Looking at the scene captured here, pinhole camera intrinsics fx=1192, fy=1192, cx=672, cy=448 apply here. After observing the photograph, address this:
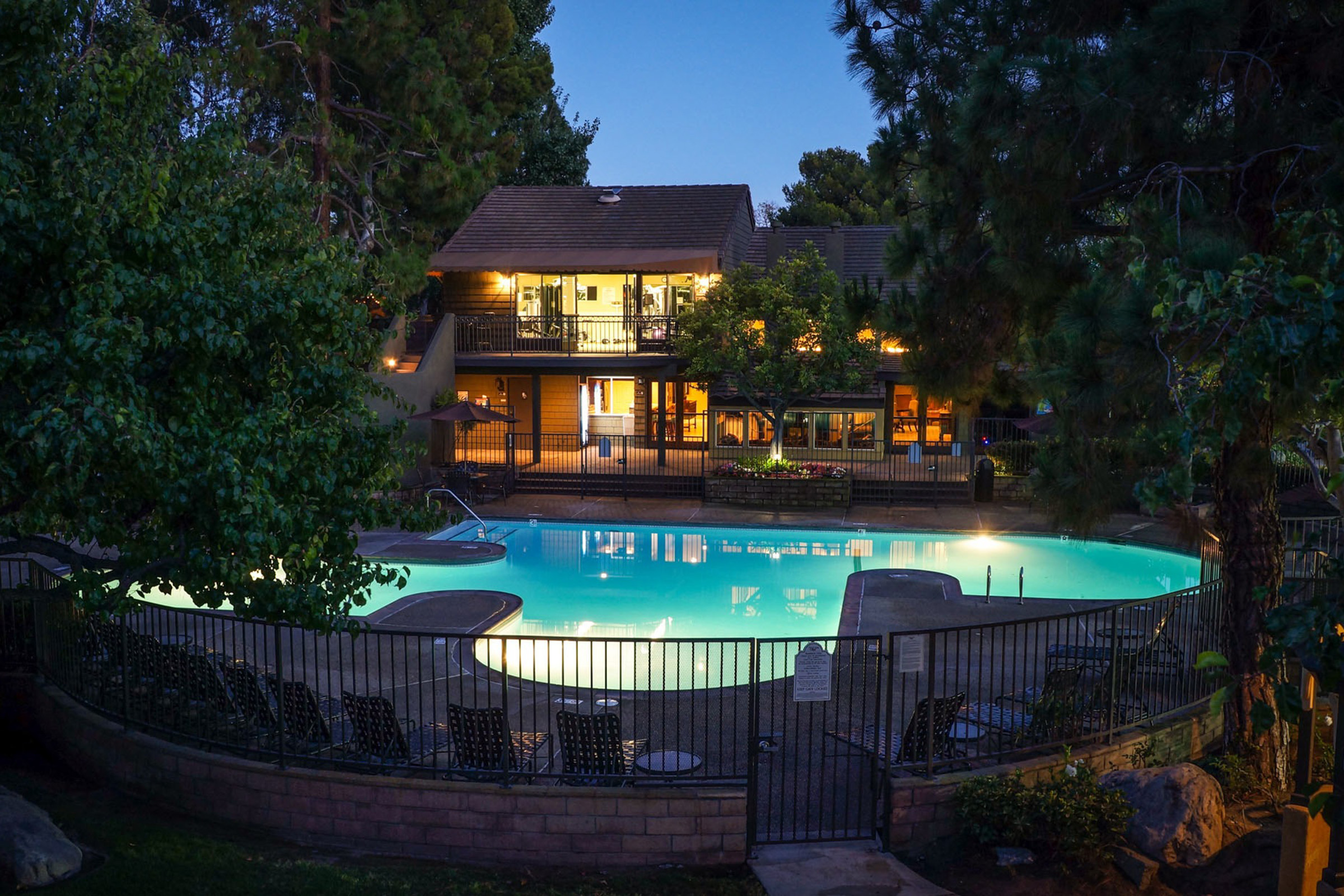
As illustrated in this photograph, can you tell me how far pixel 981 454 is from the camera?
98.3 ft

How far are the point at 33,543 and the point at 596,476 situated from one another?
21.4m

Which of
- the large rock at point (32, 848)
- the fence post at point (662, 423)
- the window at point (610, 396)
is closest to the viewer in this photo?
the large rock at point (32, 848)

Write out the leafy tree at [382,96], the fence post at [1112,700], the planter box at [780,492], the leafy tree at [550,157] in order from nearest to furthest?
the fence post at [1112,700], the leafy tree at [382,96], the planter box at [780,492], the leafy tree at [550,157]

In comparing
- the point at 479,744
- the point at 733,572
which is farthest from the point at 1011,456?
the point at 479,744

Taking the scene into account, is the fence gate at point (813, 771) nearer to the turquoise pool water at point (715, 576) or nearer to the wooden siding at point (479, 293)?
the turquoise pool water at point (715, 576)

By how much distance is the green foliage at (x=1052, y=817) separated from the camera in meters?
9.20

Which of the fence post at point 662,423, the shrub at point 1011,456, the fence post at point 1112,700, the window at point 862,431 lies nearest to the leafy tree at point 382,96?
the fence post at point 662,423

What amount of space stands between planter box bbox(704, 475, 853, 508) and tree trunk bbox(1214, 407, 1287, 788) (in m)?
16.7

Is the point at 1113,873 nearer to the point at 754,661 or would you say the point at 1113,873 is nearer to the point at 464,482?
the point at 754,661

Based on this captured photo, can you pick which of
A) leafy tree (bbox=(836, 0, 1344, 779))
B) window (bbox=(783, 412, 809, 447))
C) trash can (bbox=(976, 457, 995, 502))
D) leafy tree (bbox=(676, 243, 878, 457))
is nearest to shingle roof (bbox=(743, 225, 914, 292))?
window (bbox=(783, 412, 809, 447))

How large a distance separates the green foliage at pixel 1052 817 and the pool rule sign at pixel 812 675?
1375 millimetres

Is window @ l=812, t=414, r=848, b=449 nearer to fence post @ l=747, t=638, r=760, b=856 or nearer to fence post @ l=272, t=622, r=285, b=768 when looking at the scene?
fence post @ l=747, t=638, r=760, b=856

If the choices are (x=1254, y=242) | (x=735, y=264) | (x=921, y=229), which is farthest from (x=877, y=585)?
(x=735, y=264)

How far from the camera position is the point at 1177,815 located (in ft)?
30.7
